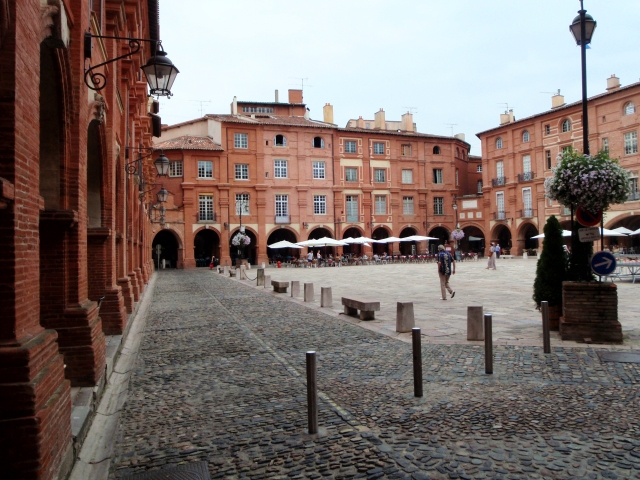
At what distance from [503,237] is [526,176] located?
8563 mm

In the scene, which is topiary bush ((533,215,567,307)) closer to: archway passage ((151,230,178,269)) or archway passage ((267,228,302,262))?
archway passage ((267,228,302,262))

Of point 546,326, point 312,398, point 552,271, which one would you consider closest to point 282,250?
point 552,271

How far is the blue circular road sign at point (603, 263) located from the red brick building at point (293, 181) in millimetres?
39085

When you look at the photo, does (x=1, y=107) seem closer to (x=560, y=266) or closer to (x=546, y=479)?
(x=546, y=479)

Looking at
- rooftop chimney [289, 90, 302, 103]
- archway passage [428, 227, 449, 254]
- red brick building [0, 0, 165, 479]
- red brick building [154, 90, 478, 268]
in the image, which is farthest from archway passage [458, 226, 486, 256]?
red brick building [0, 0, 165, 479]

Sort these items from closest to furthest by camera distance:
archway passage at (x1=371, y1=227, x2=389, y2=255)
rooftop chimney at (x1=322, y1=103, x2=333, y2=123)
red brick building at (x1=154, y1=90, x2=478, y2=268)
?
red brick building at (x1=154, y1=90, x2=478, y2=268)
archway passage at (x1=371, y1=227, x2=389, y2=255)
rooftop chimney at (x1=322, y1=103, x2=333, y2=123)

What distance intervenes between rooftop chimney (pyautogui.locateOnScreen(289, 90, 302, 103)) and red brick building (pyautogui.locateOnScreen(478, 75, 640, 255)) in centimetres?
1937

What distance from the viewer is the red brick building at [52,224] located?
3.62m

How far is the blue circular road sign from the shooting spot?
27.1ft

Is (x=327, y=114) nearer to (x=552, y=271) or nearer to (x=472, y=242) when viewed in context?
(x=472, y=242)

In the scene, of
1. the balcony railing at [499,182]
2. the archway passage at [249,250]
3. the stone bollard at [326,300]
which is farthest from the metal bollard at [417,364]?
the balcony railing at [499,182]

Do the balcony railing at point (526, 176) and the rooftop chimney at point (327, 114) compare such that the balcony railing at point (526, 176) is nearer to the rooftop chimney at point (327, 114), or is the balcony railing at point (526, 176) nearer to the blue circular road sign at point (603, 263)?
the rooftop chimney at point (327, 114)

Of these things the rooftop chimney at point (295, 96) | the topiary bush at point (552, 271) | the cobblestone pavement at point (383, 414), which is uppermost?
the rooftop chimney at point (295, 96)

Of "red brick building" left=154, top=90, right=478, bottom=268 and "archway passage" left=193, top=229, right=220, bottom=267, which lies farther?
"archway passage" left=193, top=229, right=220, bottom=267
